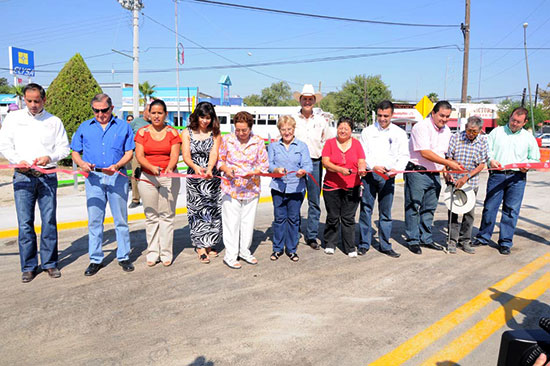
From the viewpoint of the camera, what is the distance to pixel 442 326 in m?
3.54

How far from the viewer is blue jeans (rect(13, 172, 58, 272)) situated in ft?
14.5

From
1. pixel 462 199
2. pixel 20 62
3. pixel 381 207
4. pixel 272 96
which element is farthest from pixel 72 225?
pixel 272 96

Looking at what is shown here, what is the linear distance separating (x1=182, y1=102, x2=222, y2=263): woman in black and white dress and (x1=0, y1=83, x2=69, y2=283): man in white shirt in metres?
1.51

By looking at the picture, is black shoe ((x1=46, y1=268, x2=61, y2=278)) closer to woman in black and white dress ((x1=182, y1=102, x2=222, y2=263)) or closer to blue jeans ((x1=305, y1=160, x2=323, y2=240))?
woman in black and white dress ((x1=182, y1=102, x2=222, y2=263))

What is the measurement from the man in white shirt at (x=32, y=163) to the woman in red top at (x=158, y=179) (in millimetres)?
955

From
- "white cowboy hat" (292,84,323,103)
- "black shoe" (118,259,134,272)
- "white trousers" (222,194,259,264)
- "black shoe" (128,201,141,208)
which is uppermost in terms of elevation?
"white cowboy hat" (292,84,323,103)

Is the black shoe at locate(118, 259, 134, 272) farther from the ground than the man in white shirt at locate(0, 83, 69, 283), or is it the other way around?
the man in white shirt at locate(0, 83, 69, 283)

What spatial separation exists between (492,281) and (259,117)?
138 feet

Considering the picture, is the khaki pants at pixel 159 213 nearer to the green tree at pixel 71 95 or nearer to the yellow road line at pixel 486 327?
the yellow road line at pixel 486 327

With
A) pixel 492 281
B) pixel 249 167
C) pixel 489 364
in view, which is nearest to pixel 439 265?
pixel 492 281

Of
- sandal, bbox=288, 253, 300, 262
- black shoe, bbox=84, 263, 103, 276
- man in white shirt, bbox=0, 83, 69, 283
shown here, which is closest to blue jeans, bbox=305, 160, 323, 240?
sandal, bbox=288, 253, 300, 262

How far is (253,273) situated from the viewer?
482cm

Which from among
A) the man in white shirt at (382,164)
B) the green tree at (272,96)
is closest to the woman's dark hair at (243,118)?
the man in white shirt at (382,164)

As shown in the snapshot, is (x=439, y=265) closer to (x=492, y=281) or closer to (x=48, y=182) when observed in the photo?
(x=492, y=281)
